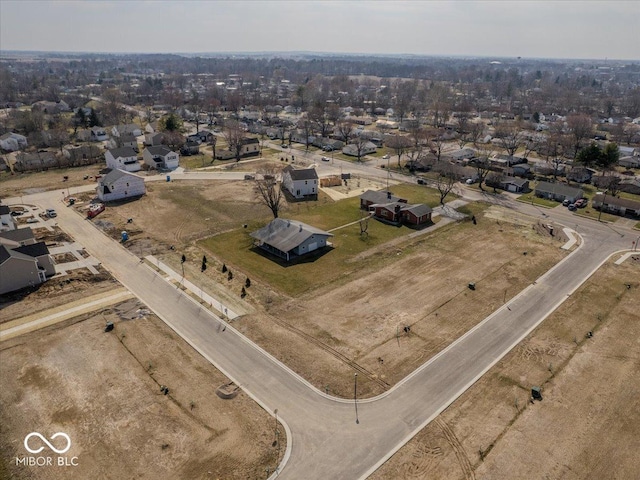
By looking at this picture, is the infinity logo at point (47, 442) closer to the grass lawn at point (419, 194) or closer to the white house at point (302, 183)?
the white house at point (302, 183)

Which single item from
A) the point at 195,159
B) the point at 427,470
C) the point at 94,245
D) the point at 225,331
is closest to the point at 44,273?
the point at 94,245

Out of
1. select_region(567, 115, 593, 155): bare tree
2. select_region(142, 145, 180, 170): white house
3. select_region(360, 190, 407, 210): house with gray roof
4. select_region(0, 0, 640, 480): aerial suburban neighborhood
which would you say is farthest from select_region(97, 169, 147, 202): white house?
select_region(567, 115, 593, 155): bare tree

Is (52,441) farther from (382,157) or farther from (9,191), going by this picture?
(382,157)

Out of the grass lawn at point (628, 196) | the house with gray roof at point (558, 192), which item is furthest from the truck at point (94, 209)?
the grass lawn at point (628, 196)

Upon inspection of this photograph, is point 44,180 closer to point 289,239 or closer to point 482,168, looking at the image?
point 289,239

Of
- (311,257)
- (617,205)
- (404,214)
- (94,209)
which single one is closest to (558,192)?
(617,205)
